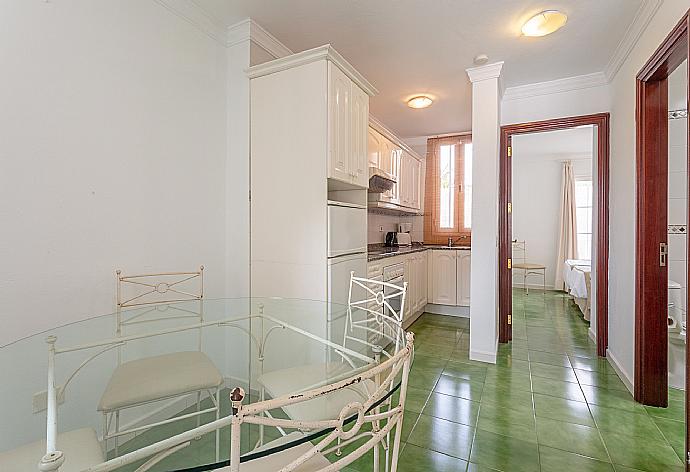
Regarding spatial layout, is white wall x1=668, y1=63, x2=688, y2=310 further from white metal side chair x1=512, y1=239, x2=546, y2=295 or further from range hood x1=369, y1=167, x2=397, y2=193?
white metal side chair x1=512, y1=239, x2=546, y2=295

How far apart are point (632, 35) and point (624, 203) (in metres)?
1.24

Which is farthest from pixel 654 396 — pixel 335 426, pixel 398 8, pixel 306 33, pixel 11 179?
pixel 11 179

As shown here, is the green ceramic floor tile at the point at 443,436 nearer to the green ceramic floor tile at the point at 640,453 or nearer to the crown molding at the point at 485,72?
the green ceramic floor tile at the point at 640,453

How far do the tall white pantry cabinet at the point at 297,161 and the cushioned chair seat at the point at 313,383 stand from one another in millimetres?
859

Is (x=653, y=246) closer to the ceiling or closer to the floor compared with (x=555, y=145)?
closer to the floor

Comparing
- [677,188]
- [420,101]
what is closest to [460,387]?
[677,188]

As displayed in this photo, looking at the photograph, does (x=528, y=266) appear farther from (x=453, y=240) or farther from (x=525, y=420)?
(x=525, y=420)

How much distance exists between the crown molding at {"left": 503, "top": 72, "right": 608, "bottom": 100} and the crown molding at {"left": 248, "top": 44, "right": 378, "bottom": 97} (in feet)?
6.23

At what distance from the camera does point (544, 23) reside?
2.40 meters

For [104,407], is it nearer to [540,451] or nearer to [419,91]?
[540,451]

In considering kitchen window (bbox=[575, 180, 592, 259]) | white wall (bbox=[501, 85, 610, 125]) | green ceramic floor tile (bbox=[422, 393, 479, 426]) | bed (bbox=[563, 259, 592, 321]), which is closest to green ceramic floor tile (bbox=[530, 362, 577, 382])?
green ceramic floor tile (bbox=[422, 393, 479, 426])

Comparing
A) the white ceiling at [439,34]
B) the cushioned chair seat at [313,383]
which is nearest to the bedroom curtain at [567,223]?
the white ceiling at [439,34]

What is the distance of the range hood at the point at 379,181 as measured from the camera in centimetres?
366

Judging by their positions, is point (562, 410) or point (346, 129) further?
point (346, 129)
